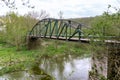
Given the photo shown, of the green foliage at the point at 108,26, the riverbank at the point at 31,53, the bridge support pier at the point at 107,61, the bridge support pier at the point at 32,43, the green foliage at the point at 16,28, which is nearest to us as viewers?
the green foliage at the point at 108,26

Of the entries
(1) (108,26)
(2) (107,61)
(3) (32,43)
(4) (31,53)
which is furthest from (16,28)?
(1) (108,26)

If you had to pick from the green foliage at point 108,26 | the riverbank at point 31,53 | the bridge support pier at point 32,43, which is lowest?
the riverbank at point 31,53

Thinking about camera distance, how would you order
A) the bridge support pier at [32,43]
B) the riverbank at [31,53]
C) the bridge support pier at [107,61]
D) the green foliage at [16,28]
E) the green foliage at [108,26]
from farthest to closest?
1. the bridge support pier at [32,43]
2. the green foliage at [16,28]
3. the riverbank at [31,53]
4. the bridge support pier at [107,61]
5. the green foliage at [108,26]

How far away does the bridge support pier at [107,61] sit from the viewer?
6789 mm

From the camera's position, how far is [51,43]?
33375 mm

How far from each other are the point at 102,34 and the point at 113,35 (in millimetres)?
301

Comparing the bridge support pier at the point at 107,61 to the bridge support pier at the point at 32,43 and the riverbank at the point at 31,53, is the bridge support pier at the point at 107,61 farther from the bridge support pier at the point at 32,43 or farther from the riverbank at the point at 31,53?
the bridge support pier at the point at 32,43

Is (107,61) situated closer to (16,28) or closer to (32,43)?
(16,28)

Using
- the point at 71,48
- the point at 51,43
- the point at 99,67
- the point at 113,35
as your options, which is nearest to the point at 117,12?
the point at 113,35

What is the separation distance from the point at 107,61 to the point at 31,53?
21.5 meters

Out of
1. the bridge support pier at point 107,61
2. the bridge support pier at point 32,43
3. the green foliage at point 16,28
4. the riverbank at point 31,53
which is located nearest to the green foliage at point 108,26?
the bridge support pier at point 107,61

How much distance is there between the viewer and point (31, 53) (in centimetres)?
2822

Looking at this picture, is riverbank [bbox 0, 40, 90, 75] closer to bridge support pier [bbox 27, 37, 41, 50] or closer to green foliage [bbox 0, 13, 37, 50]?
bridge support pier [bbox 27, 37, 41, 50]

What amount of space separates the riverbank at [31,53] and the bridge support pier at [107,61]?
12082 mm
